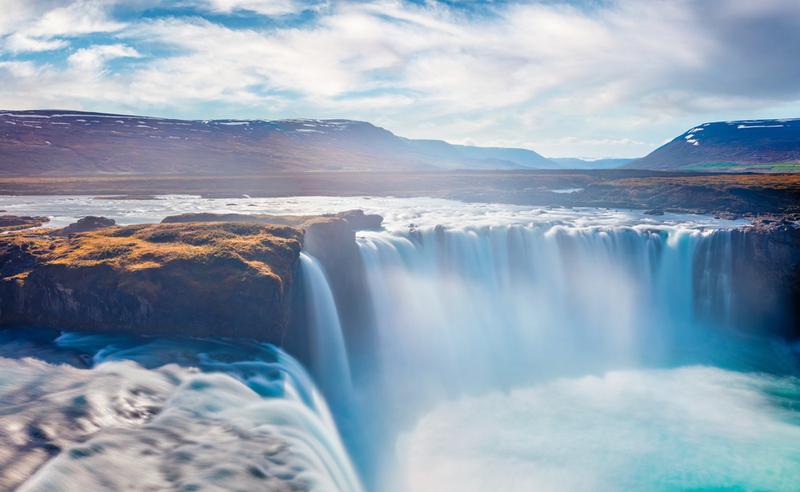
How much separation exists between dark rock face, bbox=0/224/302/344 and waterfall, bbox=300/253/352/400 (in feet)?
7.89

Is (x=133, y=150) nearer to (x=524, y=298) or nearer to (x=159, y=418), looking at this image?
(x=524, y=298)

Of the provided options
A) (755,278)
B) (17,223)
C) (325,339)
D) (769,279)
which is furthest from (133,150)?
(769,279)

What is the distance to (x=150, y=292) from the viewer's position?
17203mm

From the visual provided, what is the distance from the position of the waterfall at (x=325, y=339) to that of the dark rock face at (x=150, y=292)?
2.40 m

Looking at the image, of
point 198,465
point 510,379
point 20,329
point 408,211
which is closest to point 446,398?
point 510,379

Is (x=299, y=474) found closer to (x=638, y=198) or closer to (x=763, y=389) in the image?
(x=763, y=389)

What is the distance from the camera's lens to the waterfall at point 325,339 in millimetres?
20609

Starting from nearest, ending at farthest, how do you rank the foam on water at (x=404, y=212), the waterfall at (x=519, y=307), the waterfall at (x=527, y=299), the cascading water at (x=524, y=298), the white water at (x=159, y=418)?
the white water at (x=159, y=418), the waterfall at (x=519, y=307), the waterfall at (x=527, y=299), the cascading water at (x=524, y=298), the foam on water at (x=404, y=212)

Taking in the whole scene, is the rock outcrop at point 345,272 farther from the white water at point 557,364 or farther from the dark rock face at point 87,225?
the dark rock face at point 87,225

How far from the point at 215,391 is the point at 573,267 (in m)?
27.7

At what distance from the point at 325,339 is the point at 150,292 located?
7.30 m

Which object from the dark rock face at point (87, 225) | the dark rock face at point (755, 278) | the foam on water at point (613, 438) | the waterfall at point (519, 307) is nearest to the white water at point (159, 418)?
the foam on water at point (613, 438)

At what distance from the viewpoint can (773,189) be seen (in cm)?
5462

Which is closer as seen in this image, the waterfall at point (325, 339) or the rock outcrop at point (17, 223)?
the waterfall at point (325, 339)
